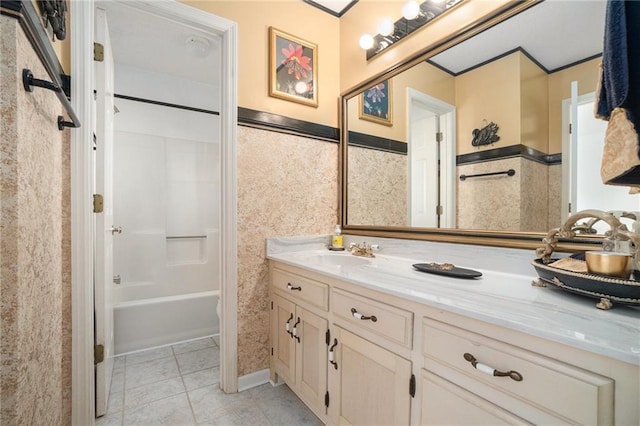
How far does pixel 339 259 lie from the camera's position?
5.78 feet

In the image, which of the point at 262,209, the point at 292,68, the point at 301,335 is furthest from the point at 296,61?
the point at 301,335

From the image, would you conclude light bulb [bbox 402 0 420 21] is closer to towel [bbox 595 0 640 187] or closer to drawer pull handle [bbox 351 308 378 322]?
towel [bbox 595 0 640 187]

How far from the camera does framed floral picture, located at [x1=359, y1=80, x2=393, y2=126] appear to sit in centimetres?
179

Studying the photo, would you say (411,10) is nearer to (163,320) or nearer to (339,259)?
(339,259)

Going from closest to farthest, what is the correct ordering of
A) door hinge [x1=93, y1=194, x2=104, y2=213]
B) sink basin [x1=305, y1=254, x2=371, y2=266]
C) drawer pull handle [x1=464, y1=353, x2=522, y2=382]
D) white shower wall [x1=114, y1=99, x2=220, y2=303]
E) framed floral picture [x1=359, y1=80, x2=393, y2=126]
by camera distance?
drawer pull handle [x1=464, y1=353, x2=522, y2=382] → door hinge [x1=93, y1=194, x2=104, y2=213] → sink basin [x1=305, y1=254, x2=371, y2=266] → framed floral picture [x1=359, y1=80, x2=393, y2=126] → white shower wall [x1=114, y1=99, x2=220, y2=303]

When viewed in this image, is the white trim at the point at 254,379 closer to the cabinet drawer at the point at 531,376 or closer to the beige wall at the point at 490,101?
the cabinet drawer at the point at 531,376

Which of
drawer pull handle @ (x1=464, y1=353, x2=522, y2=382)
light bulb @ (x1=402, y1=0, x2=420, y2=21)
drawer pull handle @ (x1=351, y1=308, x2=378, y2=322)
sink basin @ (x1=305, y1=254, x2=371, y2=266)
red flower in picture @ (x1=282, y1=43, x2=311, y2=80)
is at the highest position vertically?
light bulb @ (x1=402, y1=0, x2=420, y2=21)

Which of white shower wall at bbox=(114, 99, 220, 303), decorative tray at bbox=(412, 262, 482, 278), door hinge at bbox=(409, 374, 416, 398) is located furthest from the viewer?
white shower wall at bbox=(114, 99, 220, 303)

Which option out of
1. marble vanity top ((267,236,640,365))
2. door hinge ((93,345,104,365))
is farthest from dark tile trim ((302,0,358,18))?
door hinge ((93,345,104,365))

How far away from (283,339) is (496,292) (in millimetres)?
1187

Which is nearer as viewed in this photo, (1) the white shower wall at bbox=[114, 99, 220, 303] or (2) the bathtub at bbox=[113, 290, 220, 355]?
(2) the bathtub at bbox=[113, 290, 220, 355]

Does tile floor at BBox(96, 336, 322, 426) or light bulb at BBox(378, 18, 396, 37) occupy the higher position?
light bulb at BBox(378, 18, 396, 37)

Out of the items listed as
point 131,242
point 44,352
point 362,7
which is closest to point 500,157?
point 362,7

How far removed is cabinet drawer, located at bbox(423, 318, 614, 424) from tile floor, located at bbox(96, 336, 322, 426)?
1022mm
